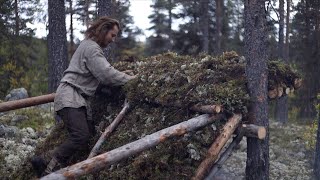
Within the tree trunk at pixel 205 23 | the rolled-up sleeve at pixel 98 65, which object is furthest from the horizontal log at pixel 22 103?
the tree trunk at pixel 205 23

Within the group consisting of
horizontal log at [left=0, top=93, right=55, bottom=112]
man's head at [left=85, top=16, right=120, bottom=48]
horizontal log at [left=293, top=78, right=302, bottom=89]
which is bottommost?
horizontal log at [left=0, top=93, right=55, bottom=112]

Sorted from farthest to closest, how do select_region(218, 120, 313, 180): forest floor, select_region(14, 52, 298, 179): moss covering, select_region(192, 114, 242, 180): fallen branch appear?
select_region(218, 120, 313, 180): forest floor < select_region(14, 52, 298, 179): moss covering < select_region(192, 114, 242, 180): fallen branch

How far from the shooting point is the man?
5.82 metres

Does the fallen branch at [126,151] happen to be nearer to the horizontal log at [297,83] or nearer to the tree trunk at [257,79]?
the tree trunk at [257,79]

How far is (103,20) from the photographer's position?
239 inches

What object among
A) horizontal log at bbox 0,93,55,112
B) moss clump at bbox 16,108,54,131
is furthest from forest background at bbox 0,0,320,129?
horizontal log at bbox 0,93,55,112

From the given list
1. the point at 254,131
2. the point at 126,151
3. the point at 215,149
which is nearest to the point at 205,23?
the point at 254,131

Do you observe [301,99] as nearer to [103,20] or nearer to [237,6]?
[237,6]

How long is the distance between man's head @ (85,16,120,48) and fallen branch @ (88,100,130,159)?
3.50ft

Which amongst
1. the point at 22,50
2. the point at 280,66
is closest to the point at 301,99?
the point at 22,50

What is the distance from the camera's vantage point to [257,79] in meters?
5.55

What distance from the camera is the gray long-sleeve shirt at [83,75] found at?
19.4 feet

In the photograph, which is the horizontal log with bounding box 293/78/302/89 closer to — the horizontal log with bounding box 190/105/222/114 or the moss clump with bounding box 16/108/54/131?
the horizontal log with bounding box 190/105/222/114

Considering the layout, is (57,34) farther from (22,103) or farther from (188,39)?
(188,39)
